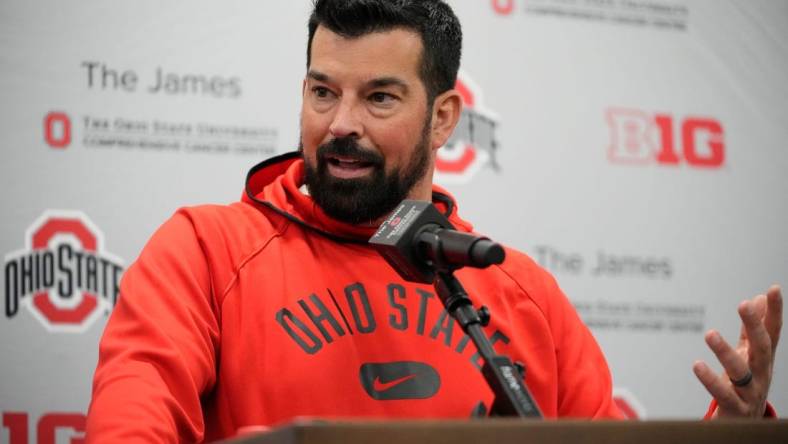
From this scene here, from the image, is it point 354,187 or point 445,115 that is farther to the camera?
point 445,115

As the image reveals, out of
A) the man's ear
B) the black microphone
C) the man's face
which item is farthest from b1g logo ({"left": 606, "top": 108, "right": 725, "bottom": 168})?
the black microphone

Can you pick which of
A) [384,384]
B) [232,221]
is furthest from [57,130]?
[384,384]

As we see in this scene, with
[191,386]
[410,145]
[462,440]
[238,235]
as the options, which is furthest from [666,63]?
[462,440]

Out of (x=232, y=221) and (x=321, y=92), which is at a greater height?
(x=321, y=92)

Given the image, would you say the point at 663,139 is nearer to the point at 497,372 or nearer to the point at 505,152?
the point at 505,152

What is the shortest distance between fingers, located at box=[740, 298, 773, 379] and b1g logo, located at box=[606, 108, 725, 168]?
137cm

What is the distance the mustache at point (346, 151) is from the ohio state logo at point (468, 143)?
0.76 meters

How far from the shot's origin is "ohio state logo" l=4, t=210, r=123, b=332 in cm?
252

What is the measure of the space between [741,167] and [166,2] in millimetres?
1684

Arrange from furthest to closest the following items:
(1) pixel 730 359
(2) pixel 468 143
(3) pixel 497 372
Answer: (2) pixel 468 143 → (1) pixel 730 359 → (3) pixel 497 372

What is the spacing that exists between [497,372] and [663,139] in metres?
1.96

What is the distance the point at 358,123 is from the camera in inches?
82.9

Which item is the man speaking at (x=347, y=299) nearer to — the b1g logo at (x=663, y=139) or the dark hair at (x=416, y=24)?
the dark hair at (x=416, y=24)

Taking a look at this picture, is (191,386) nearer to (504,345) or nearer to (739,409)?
(504,345)
